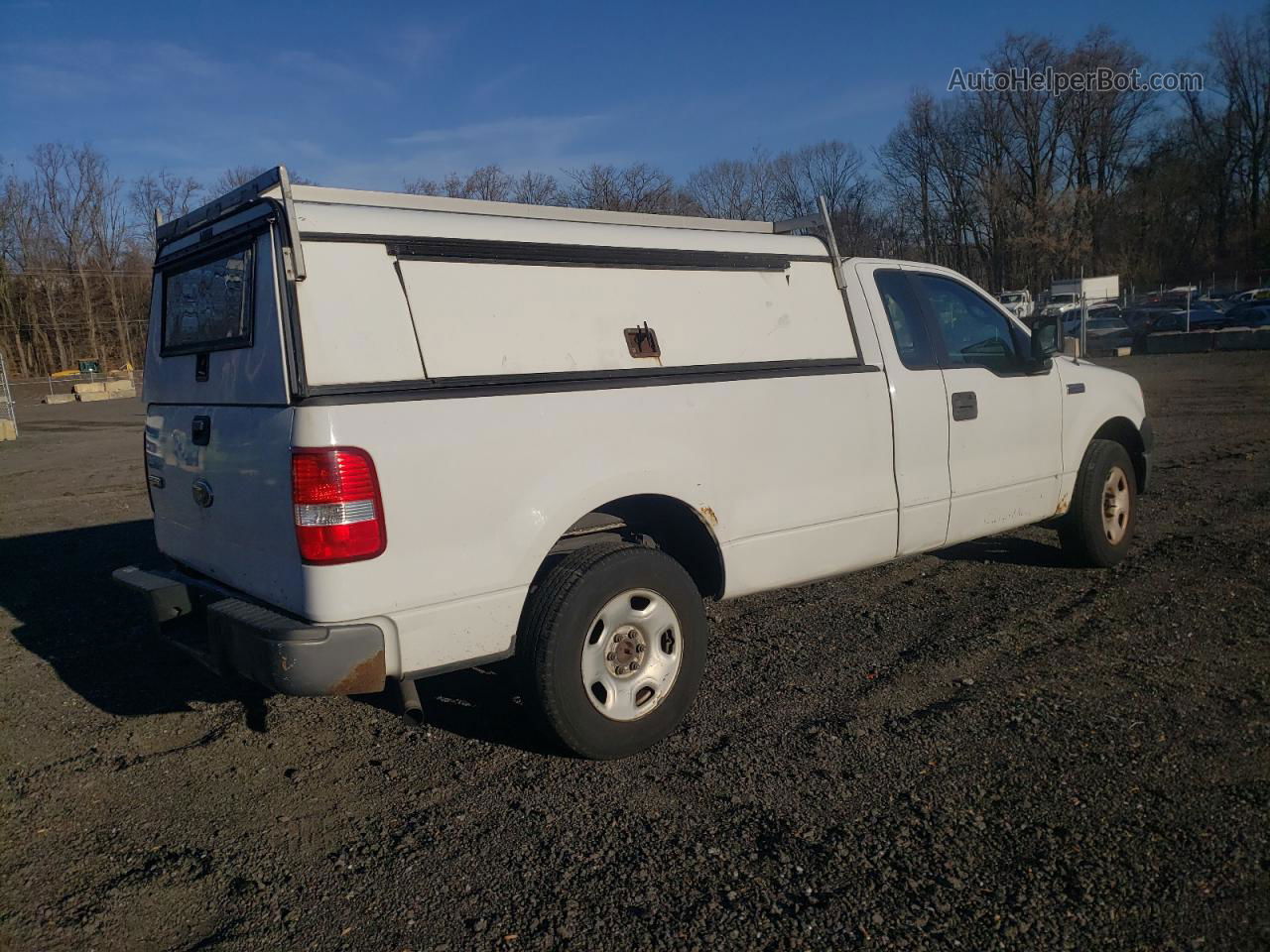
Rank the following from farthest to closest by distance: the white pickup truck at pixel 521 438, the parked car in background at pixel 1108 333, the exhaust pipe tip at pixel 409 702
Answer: the parked car in background at pixel 1108 333
the exhaust pipe tip at pixel 409 702
the white pickup truck at pixel 521 438

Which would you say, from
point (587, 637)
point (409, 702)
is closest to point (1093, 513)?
point (587, 637)

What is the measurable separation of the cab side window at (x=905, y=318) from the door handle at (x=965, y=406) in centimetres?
24

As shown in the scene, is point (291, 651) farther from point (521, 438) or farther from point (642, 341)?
point (642, 341)

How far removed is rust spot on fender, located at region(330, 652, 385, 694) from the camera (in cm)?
322

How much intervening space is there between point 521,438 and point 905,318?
8.66 ft

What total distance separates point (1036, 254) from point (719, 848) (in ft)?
199

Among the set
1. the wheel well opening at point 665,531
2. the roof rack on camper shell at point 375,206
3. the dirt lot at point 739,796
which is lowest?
the dirt lot at point 739,796

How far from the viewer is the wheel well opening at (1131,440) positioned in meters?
6.43

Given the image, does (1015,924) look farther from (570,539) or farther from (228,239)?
(228,239)

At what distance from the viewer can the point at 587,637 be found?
12.1 feet

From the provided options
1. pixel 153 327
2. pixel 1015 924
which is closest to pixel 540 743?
pixel 1015 924

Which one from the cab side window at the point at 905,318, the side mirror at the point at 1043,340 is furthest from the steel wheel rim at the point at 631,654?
the side mirror at the point at 1043,340

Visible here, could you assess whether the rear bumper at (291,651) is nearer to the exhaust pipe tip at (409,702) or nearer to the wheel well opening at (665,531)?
the exhaust pipe tip at (409,702)

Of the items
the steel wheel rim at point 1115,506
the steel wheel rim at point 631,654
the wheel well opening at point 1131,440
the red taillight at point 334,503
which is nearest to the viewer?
the red taillight at point 334,503
